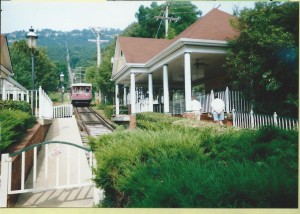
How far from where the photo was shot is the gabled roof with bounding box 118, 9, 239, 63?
10.3 metres

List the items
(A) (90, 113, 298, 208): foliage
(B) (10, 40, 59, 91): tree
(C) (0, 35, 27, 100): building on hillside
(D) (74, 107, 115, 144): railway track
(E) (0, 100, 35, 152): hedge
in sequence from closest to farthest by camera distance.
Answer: (A) (90, 113, 298, 208): foliage → (E) (0, 100, 35, 152): hedge → (C) (0, 35, 27, 100): building on hillside → (B) (10, 40, 59, 91): tree → (D) (74, 107, 115, 144): railway track

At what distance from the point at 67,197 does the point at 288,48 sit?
20.8 ft

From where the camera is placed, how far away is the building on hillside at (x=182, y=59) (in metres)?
9.81

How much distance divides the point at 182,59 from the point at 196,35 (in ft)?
5.30

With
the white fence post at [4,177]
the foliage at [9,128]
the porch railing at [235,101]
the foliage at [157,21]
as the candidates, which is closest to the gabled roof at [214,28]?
the porch railing at [235,101]

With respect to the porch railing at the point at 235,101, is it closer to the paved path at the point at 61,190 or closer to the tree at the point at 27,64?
the paved path at the point at 61,190

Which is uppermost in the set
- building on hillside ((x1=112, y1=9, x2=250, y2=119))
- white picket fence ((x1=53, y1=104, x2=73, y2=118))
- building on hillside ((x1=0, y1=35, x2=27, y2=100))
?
building on hillside ((x1=112, y1=9, x2=250, y2=119))

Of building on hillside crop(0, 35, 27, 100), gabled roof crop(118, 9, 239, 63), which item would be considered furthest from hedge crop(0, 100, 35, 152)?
gabled roof crop(118, 9, 239, 63)

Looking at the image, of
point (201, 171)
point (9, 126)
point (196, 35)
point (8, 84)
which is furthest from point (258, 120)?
point (8, 84)

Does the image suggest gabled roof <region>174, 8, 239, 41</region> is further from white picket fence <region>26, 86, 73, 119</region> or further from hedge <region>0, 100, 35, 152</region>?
hedge <region>0, 100, 35, 152</region>

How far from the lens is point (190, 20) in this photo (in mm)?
31016

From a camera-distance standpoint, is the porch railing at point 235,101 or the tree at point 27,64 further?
the porch railing at point 235,101

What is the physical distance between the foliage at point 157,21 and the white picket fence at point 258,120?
2220cm

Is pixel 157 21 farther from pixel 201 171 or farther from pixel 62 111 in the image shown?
pixel 201 171
